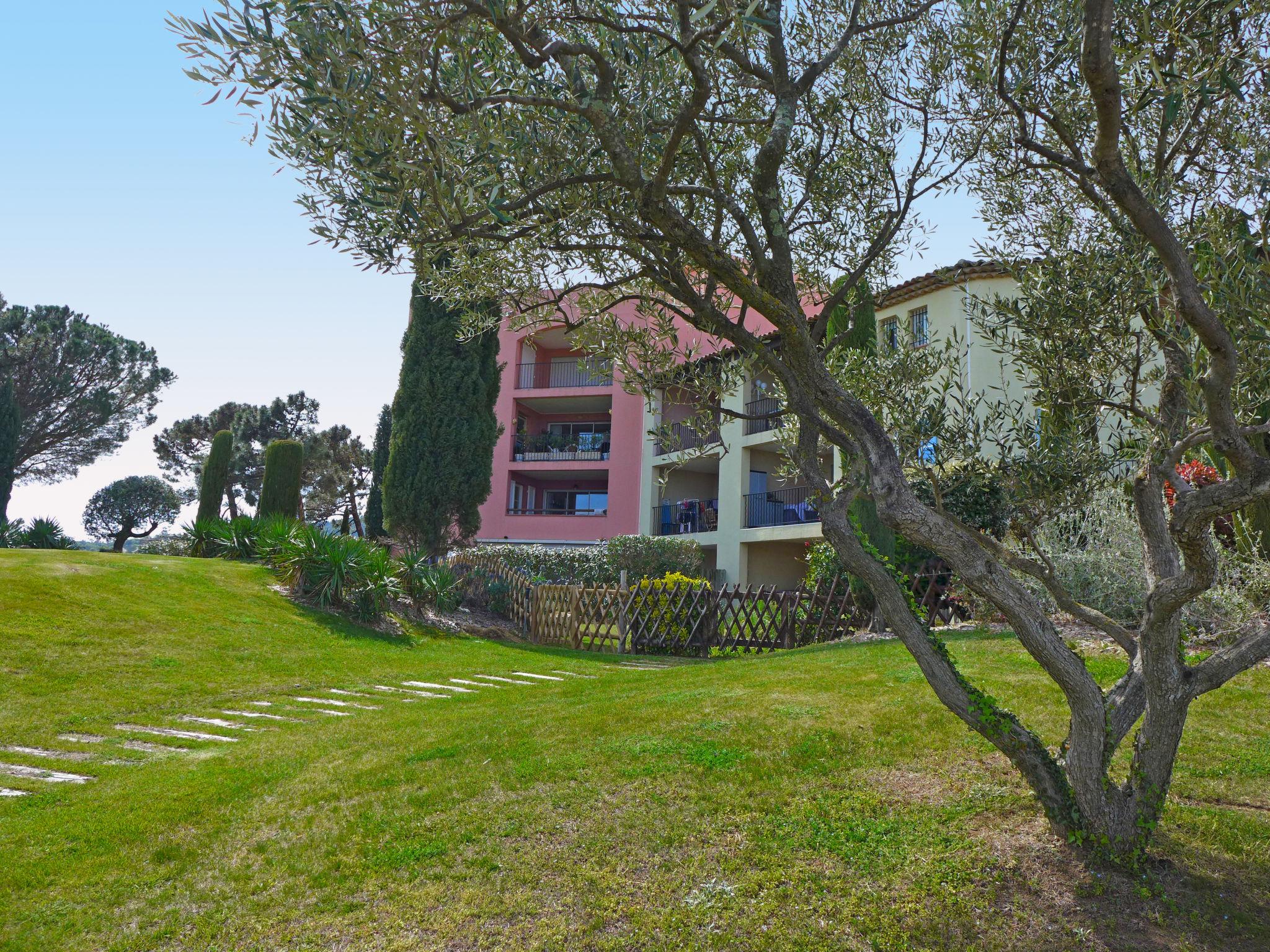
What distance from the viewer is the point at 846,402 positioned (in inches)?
194

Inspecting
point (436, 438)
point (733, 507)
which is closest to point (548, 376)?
point (733, 507)

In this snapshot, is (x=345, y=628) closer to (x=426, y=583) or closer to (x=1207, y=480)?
(x=426, y=583)

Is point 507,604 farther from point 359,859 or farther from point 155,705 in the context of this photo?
point 359,859

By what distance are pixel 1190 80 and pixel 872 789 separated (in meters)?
4.48

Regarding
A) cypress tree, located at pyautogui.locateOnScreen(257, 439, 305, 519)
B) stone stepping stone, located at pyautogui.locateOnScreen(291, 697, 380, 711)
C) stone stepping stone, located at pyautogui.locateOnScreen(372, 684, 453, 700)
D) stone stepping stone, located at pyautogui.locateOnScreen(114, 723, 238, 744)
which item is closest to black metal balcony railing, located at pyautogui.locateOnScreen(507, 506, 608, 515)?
cypress tree, located at pyautogui.locateOnScreen(257, 439, 305, 519)

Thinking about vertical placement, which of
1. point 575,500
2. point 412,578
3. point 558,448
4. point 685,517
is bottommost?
point 412,578

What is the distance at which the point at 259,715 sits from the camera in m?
9.22

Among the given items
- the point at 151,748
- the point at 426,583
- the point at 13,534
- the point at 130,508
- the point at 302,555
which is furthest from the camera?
the point at 130,508

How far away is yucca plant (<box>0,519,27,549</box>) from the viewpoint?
72.8 ft

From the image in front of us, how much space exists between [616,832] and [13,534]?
23628 mm

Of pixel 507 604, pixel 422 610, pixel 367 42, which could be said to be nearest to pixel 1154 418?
pixel 367 42

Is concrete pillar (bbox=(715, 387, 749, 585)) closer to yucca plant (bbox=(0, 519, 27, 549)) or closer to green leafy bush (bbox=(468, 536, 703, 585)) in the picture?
green leafy bush (bbox=(468, 536, 703, 585))

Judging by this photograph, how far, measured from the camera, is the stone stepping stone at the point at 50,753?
712 cm

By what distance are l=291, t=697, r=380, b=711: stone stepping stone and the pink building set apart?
21098mm
